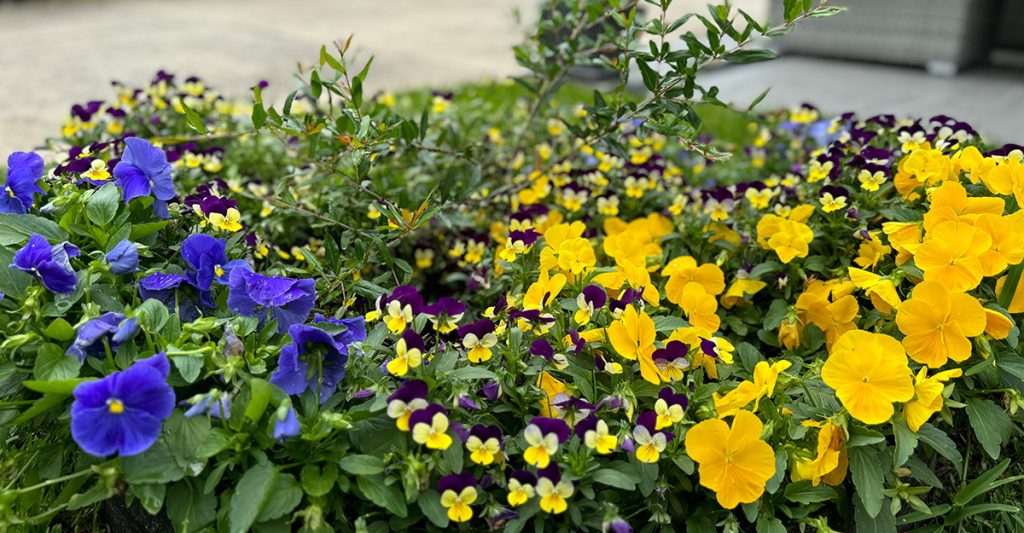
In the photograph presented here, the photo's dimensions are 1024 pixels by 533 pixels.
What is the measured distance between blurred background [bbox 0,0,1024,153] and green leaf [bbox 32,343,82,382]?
9.65 ft

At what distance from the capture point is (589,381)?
4.55 ft

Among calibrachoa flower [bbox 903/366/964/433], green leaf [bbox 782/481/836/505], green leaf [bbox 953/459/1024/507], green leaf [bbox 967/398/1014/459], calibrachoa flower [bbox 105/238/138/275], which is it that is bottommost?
green leaf [bbox 953/459/1024/507]

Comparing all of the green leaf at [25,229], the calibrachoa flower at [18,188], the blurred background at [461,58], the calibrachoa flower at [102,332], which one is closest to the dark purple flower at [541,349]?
the calibrachoa flower at [102,332]

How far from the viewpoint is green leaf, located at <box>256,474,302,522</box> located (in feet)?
3.67

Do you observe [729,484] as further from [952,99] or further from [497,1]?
[497,1]

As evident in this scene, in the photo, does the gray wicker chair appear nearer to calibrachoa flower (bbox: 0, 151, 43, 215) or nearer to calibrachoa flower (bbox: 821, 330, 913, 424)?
calibrachoa flower (bbox: 821, 330, 913, 424)

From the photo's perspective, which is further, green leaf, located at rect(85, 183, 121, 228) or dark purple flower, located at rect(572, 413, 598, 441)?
green leaf, located at rect(85, 183, 121, 228)

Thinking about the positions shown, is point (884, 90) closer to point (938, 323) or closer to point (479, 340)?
point (938, 323)

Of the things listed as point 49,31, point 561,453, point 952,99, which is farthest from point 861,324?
point 49,31

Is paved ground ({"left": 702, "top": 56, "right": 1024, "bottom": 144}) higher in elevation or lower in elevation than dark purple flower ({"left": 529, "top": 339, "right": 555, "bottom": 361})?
lower

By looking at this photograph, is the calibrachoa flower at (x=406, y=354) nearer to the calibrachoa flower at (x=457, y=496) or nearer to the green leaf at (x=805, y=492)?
the calibrachoa flower at (x=457, y=496)

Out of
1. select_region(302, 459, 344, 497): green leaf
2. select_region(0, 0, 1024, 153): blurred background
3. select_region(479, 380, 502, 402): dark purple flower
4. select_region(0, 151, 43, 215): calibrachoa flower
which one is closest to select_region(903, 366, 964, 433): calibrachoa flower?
select_region(479, 380, 502, 402): dark purple flower

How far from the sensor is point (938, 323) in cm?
136

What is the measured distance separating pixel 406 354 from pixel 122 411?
0.38 meters
